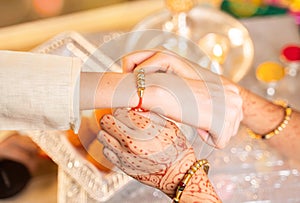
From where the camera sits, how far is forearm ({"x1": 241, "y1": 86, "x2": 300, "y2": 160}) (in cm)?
94

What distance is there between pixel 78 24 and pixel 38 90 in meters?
0.66

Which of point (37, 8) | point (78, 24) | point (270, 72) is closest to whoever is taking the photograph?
point (270, 72)

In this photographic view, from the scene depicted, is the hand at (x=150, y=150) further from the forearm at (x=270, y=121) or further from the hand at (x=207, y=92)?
the forearm at (x=270, y=121)

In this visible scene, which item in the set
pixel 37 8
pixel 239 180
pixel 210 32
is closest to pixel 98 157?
pixel 239 180

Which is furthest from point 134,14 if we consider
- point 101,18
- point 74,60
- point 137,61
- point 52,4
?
point 74,60

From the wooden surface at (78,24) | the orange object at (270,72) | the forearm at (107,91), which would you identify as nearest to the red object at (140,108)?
the forearm at (107,91)

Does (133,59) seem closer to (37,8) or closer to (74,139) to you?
(74,139)

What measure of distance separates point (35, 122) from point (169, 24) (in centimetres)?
55

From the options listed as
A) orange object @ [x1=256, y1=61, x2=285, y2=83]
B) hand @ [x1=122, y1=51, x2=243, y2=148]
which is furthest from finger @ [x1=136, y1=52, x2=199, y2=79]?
orange object @ [x1=256, y1=61, x2=285, y2=83]

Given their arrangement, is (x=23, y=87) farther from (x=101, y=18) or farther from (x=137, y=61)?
(x=101, y=18)

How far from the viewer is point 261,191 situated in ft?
3.07

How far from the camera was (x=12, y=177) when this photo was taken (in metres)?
1.00

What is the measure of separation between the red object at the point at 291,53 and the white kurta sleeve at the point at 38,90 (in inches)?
23.6

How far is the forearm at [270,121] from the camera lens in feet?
3.09
